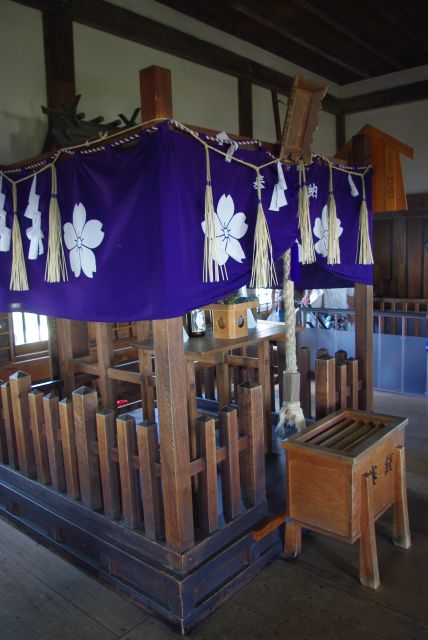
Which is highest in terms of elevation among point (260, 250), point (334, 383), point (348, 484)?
point (260, 250)

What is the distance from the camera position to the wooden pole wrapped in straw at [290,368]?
2.87 m

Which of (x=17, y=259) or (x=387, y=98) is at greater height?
(x=387, y=98)

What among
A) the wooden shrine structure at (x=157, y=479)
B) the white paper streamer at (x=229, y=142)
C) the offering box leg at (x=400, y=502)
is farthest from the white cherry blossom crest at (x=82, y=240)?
the offering box leg at (x=400, y=502)

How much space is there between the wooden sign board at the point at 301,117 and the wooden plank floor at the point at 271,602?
2304 millimetres

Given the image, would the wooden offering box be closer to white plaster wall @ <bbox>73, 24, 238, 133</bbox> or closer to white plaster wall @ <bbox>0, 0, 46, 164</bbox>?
white plaster wall @ <bbox>0, 0, 46, 164</bbox>

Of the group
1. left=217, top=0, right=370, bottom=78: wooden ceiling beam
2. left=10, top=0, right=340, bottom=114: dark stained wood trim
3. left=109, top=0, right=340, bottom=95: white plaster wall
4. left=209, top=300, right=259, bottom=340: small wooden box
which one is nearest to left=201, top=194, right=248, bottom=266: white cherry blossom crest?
left=209, top=300, right=259, bottom=340: small wooden box

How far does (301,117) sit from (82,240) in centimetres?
138

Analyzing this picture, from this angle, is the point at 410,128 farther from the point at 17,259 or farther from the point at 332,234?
the point at 17,259

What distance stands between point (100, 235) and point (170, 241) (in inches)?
18.9

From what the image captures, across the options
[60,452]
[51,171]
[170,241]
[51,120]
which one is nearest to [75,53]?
[51,120]

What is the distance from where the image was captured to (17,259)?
299 centimetres

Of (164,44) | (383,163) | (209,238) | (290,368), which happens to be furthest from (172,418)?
(164,44)

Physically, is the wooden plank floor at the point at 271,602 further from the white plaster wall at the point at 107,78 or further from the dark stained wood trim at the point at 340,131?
the dark stained wood trim at the point at 340,131

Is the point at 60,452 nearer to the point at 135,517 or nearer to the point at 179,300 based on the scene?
the point at 135,517
